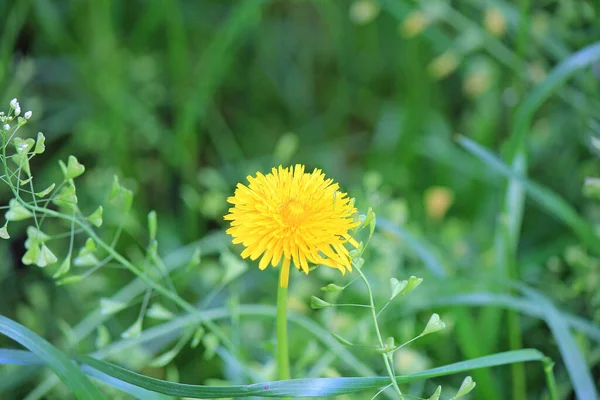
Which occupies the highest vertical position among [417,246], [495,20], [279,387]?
[495,20]

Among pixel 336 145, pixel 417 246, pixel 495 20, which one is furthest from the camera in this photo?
pixel 336 145

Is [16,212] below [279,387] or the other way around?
the other way around

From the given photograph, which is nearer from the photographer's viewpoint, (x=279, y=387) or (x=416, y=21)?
(x=279, y=387)

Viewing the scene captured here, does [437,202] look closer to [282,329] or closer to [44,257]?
[282,329]

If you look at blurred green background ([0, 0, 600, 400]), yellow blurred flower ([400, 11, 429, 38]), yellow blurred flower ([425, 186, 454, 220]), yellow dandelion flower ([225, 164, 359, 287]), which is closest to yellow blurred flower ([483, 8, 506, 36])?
blurred green background ([0, 0, 600, 400])

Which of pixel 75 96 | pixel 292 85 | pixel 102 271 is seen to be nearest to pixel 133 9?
pixel 75 96

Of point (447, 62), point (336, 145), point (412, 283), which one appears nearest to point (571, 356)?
point (412, 283)

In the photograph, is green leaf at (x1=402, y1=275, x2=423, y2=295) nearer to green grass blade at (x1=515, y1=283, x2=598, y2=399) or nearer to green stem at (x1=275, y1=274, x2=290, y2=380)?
green stem at (x1=275, y1=274, x2=290, y2=380)
